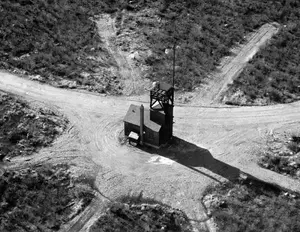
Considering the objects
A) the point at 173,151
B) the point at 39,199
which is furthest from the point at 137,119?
the point at 39,199

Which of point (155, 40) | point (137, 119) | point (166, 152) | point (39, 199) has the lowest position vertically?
point (39, 199)

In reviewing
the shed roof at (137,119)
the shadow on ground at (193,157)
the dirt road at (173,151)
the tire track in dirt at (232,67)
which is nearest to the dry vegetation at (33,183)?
the dirt road at (173,151)

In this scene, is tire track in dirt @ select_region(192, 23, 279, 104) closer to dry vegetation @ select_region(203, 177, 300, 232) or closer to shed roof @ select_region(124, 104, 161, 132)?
shed roof @ select_region(124, 104, 161, 132)

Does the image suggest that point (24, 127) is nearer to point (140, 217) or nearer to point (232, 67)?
point (140, 217)

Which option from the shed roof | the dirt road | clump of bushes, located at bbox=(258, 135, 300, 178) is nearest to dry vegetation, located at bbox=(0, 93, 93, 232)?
the dirt road

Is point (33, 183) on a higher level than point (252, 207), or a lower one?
higher

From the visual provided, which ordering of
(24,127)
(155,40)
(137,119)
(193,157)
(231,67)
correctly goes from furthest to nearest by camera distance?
(155,40) < (231,67) < (24,127) < (137,119) < (193,157)

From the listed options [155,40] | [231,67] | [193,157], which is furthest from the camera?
[155,40]
